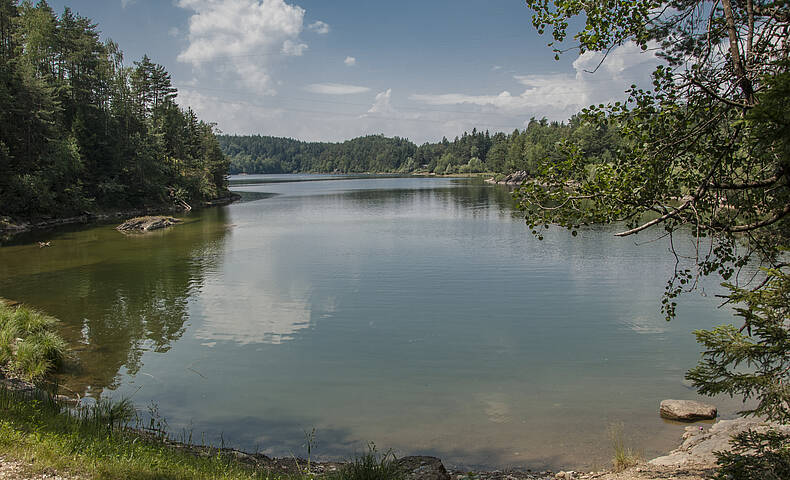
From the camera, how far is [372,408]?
11711 millimetres

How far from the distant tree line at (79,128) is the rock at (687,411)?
159ft

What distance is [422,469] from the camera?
716 cm

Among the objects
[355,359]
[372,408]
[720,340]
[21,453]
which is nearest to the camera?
[720,340]

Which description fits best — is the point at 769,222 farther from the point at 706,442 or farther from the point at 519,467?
the point at 519,467

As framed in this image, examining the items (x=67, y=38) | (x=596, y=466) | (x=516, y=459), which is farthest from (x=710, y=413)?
(x=67, y=38)

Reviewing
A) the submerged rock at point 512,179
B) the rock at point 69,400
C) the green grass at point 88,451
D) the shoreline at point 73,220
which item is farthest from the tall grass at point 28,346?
the submerged rock at point 512,179

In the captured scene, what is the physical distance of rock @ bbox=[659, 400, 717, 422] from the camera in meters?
10.6

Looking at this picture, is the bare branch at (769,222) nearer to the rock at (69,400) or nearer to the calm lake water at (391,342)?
the calm lake water at (391,342)

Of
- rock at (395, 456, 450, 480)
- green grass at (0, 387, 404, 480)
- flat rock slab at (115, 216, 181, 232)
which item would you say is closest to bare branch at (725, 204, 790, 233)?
rock at (395, 456, 450, 480)

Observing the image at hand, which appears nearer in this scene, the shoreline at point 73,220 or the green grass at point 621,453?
the green grass at point 621,453

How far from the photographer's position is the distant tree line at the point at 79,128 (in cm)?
4362

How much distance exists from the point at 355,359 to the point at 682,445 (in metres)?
8.40

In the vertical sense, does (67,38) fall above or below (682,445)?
above

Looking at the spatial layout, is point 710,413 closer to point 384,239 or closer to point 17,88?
point 384,239
